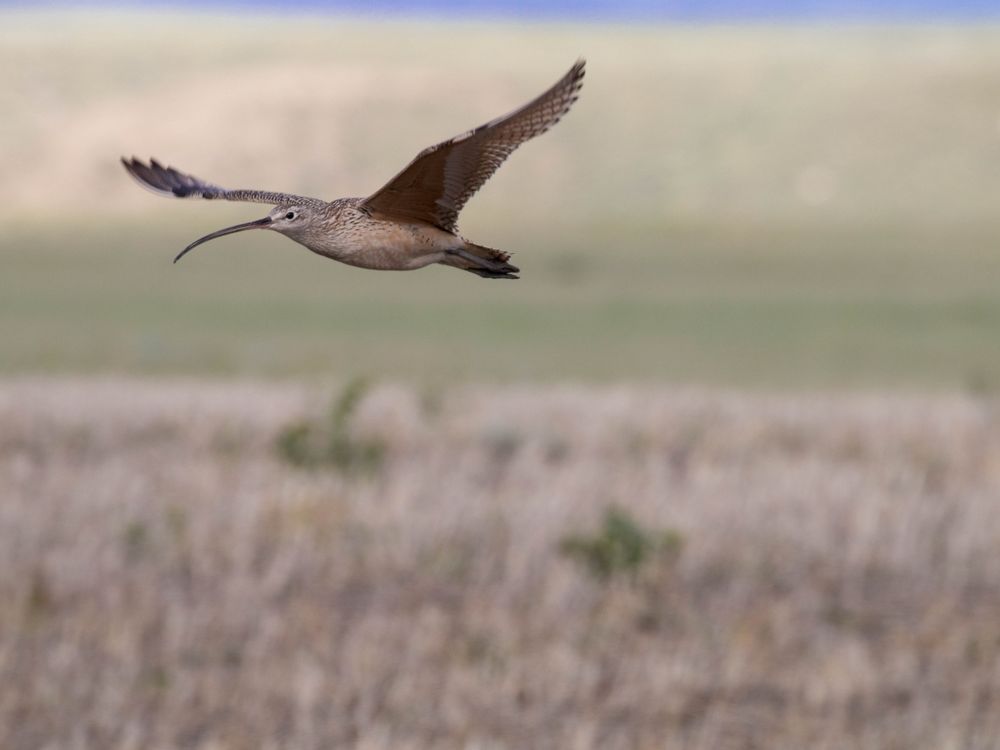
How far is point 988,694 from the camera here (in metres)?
16.0

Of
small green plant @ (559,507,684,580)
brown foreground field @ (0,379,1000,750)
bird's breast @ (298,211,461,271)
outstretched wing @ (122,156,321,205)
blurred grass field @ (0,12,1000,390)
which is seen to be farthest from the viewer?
blurred grass field @ (0,12,1000,390)

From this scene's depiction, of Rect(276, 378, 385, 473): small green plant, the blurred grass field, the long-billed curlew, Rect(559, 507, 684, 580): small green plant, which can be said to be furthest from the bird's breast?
the blurred grass field

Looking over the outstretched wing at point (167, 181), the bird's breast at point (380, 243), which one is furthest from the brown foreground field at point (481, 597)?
the bird's breast at point (380, 243)

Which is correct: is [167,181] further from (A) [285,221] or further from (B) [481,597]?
(B) [481,597]

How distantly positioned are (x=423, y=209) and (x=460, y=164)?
61mm

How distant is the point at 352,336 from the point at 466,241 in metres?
55.4

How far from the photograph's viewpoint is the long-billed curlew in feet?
5.55

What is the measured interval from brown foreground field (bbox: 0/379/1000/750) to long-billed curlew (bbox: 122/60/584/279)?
12.4 metres

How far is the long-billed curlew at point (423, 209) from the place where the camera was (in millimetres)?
1690

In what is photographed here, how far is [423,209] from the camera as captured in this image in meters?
1.82

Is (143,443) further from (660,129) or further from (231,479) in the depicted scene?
(660,129)

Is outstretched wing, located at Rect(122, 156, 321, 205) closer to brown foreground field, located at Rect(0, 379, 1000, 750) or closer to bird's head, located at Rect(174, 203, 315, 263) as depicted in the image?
bird's head, located at Rect(174, 203, 315, 263)

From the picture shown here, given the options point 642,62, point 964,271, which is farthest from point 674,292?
point 642,62

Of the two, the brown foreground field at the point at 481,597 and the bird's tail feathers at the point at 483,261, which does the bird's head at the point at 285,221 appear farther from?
the brown foreground field at the point at 481,597
